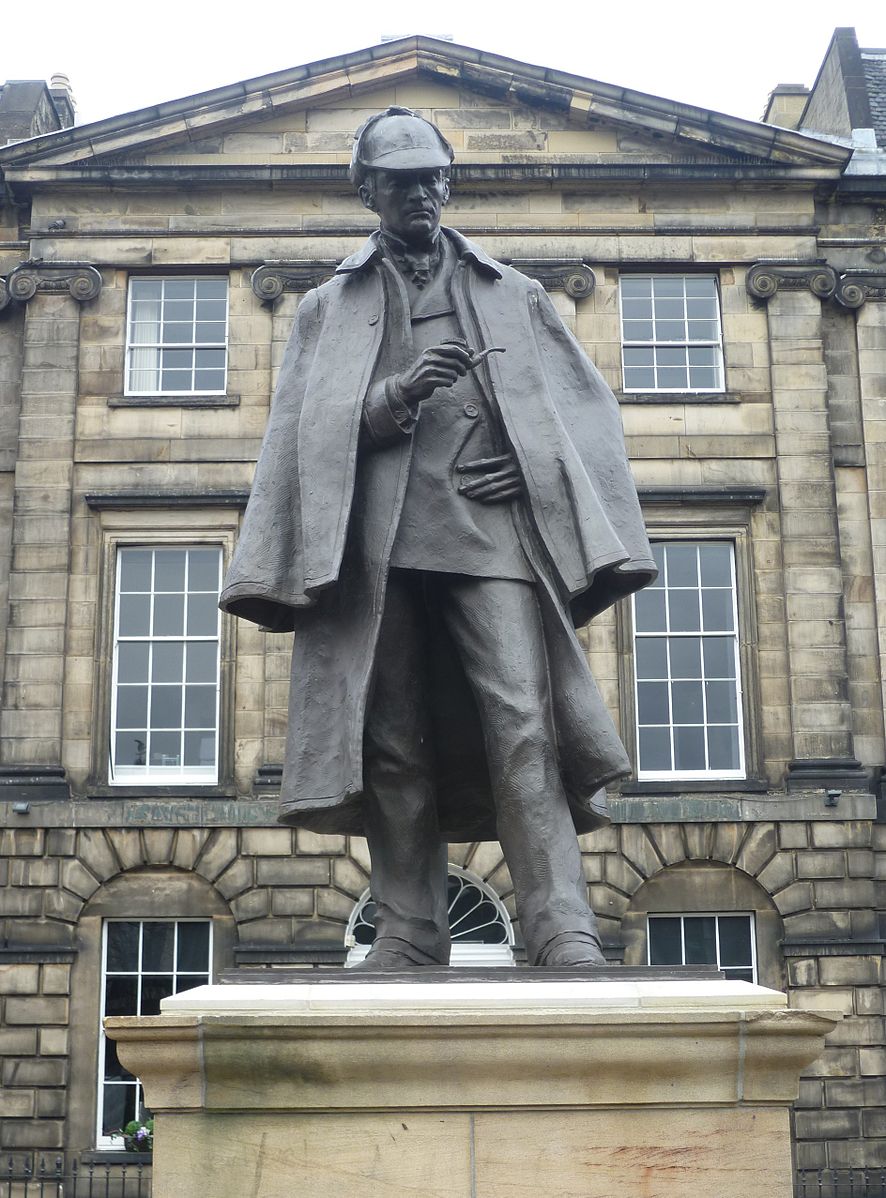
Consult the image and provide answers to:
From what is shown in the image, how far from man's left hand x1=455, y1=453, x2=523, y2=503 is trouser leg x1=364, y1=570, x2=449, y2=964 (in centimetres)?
30

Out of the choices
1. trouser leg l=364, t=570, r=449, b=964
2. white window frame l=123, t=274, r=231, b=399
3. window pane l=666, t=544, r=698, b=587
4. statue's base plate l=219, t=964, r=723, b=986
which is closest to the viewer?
statue's base plate l=219, t=964, r=723, b=986

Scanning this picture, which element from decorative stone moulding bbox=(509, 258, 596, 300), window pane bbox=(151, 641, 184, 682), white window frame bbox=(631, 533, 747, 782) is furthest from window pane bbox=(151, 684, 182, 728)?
decorative stone moulding bbox=(509, 258, 596, 300)

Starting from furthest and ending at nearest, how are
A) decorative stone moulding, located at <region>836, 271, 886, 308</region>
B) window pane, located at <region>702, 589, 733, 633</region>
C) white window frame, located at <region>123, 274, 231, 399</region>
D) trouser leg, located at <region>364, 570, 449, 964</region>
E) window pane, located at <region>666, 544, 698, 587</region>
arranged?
decorative stone moulding, located at <region>836, 271, 886, 308</region>
white window frame, located at <region>123, 274, 231, 399</region>
window pane, located at <region>666, 544, 698, 587</region>
window pane, located at <region>702, 589, 733, 633</region>
trouser leg, located at <region>364, 570, 449, 964</region>

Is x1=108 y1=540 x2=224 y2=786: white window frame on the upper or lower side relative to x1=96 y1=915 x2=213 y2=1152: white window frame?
upper

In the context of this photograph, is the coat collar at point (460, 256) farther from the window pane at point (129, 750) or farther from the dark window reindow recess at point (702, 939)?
the window pane at point (129, 750)

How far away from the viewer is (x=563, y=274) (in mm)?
22891

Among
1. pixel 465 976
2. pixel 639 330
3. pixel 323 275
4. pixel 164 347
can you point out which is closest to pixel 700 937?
pixel 639 330

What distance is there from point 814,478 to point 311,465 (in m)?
17.9

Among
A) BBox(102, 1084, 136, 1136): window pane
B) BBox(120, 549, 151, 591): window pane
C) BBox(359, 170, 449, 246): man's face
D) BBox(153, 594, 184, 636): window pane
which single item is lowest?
BBox(102, 1084, 136, 1136): window pane

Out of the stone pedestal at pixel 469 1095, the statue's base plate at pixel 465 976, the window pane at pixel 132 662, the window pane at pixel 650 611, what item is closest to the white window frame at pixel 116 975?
the window pane at pixel 132 662

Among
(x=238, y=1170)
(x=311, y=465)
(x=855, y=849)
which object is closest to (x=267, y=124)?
(x=855, y=849)

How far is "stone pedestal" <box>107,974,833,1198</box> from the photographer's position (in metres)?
4.01

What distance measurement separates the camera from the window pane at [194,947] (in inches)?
821

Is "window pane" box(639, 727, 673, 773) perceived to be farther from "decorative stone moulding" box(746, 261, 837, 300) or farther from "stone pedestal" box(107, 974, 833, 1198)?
"stone pedestal" box(107, 974, 833, 1198)
